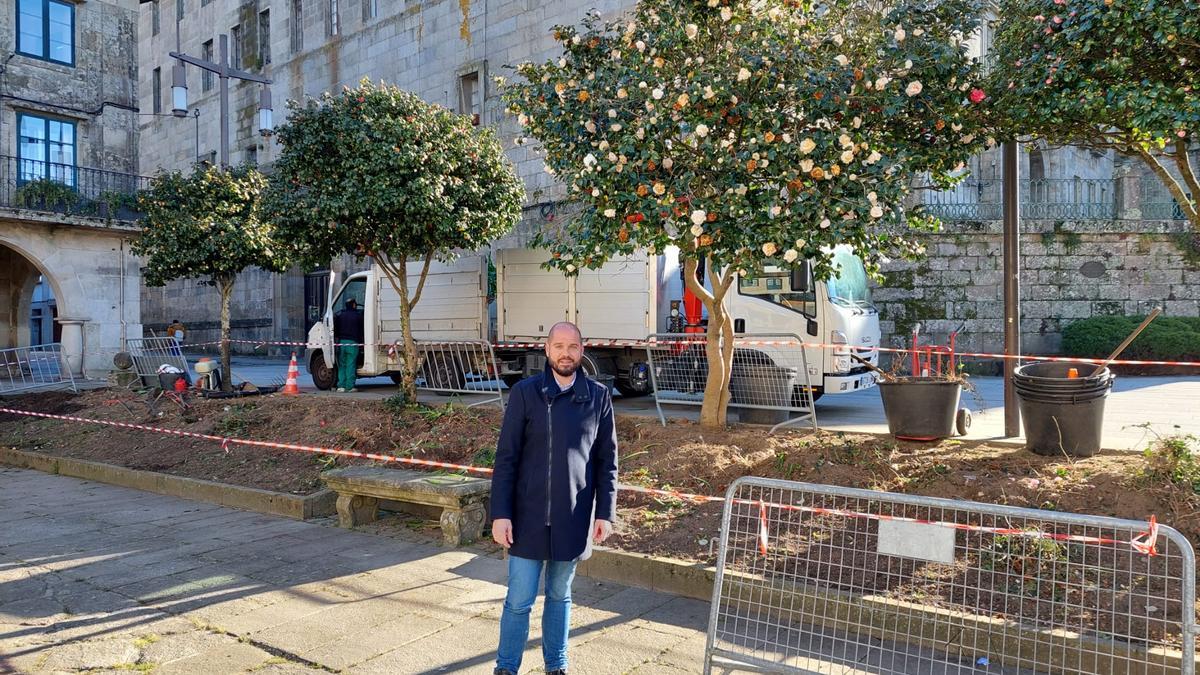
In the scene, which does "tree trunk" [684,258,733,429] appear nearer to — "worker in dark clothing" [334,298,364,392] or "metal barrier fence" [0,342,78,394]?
"worker in dark clothing" [334,298,364,392]

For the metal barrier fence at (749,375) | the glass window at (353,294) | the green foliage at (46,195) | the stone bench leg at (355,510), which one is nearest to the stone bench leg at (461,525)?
the stone bench leg at (355,510)

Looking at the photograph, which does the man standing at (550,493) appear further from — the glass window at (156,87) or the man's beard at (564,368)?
the glass window at (156,87)

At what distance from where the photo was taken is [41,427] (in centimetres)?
1213

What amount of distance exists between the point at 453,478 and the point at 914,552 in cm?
422

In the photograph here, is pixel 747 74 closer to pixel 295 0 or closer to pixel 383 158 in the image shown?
pixel 383 158

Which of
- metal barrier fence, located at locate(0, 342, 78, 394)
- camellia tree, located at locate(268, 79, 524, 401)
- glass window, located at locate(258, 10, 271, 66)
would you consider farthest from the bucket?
glass window, located at locate(258, 10, 271, 66)

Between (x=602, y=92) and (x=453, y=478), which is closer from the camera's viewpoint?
(x=453, y=478)

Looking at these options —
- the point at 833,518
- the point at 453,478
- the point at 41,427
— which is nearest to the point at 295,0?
Result: the point at 41,427

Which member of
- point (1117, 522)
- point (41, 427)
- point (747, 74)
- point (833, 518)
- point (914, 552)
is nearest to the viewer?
point (1117, 522)

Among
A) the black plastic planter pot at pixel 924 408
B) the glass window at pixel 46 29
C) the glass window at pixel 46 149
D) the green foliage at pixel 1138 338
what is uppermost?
the glass window at pixel 46 29

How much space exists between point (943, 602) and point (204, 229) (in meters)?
13.7

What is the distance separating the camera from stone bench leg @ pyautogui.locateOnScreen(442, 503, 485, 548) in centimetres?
641

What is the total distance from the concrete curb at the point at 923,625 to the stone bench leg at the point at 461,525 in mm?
1677

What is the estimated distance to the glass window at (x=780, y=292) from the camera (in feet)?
39.1
